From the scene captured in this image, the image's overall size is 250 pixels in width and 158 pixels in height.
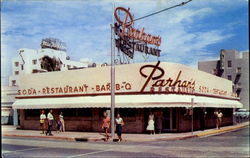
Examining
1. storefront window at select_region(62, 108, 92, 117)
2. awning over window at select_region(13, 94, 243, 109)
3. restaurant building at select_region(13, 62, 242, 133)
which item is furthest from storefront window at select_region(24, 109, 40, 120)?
storefront window at select_region(62, 108, 92, 117)

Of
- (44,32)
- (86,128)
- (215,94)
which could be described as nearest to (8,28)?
(44,32)

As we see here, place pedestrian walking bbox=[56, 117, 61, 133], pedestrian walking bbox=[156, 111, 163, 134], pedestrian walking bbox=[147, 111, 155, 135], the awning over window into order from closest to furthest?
1. the awning over window
2. pedestrian walking bbox=[147, 111, 155, 135]
3. pedestrian walking bbox=[156, 111, 163, 134]
4. pedestrian walking bbox=[56, 117, 61, 133]

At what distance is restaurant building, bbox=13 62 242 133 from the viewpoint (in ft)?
65.7

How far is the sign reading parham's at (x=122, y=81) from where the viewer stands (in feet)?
66.9

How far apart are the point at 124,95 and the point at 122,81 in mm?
947

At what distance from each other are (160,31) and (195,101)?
1141 cm

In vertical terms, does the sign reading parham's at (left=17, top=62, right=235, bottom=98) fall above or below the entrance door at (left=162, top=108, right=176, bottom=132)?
above

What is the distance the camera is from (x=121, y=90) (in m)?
21.1

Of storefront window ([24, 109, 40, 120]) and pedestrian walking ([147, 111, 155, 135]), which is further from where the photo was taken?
storefront window ([24, 109, 40, 120])

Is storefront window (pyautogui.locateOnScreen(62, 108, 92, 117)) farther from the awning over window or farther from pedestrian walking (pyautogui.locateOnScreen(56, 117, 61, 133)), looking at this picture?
the awning over window

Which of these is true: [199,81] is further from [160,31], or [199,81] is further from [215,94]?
[160,31]

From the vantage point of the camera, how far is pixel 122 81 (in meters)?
21.2

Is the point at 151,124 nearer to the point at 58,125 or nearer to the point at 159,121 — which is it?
the point at 159,121

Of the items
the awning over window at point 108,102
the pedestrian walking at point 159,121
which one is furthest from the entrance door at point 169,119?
the awning over window at point 108,102
